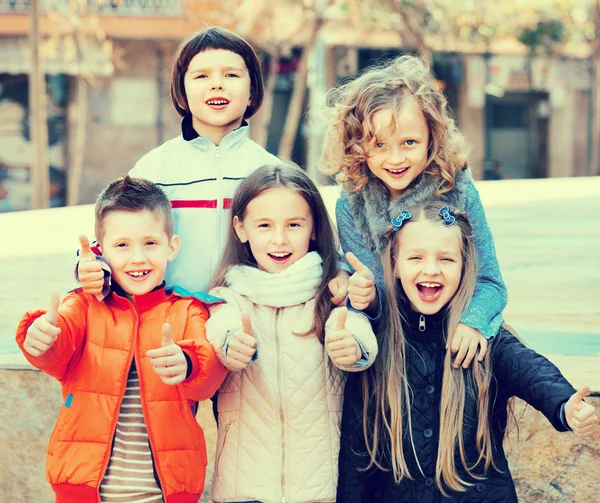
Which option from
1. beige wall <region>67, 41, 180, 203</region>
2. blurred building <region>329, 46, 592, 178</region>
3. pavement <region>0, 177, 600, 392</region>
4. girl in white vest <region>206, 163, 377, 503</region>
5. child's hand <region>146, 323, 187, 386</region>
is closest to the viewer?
child's hand <region>146, 323, 187, 386</region>

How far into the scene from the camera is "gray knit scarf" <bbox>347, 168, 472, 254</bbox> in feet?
9.48

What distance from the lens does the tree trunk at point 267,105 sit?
54.7ft

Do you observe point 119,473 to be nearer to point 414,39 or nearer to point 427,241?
point 427,241

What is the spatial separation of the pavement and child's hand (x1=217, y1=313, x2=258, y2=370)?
3.78 feet

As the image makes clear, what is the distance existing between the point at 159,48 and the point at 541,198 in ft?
33.2

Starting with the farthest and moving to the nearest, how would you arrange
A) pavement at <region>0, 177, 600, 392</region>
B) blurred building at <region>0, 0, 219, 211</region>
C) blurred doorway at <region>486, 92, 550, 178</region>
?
blurred doorway at <region>486, 92, 550, 178</region> → blurred building at <region>0, 0, 219, 211</region> → pavement at <region>0, 177, 600, 392</region>

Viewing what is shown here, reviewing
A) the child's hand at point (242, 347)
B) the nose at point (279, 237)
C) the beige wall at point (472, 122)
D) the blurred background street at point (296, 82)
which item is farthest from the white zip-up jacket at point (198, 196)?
the beige wall at point (472, 122)

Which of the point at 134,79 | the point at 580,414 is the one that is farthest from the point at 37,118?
the point at 580,414

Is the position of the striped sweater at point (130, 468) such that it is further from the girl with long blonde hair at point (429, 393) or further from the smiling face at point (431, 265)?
the smiling face at point (431, 265)

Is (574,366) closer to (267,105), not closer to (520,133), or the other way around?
(267,105)

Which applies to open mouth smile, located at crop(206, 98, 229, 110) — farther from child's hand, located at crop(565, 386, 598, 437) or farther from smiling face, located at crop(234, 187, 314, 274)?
child's hand, located at crop(565, 386, 598, 437)

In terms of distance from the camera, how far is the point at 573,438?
3047 millimetres

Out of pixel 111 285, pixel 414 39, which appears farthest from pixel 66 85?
pixel 111 285

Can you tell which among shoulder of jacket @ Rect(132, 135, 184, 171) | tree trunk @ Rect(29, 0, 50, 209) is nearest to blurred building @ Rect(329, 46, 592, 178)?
tree trunk @ Rect(29, 0, 50, 209)
